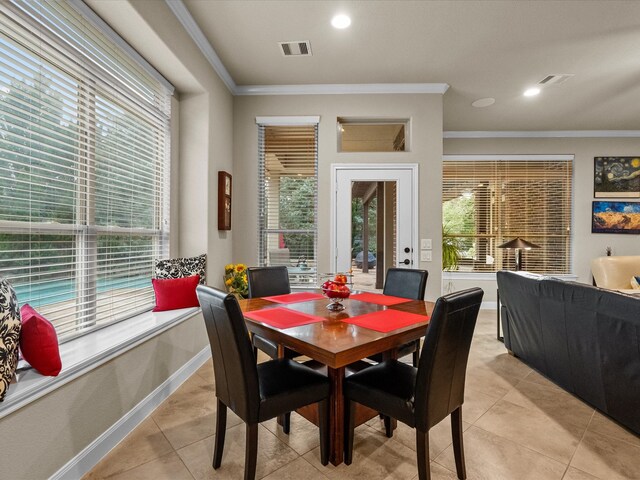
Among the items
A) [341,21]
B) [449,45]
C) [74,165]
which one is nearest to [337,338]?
[74,165]

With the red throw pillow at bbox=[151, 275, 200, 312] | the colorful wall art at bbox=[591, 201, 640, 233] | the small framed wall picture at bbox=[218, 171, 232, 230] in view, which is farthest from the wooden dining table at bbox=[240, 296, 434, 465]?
the colorful wall art at bbox=[591, 201, 640, 233]

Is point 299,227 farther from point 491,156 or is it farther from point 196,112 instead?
point 491,156

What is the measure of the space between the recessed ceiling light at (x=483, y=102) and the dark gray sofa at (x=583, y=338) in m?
2.44

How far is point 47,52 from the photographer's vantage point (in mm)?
1804

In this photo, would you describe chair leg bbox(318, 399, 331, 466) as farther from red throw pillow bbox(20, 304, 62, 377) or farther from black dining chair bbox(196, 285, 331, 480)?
red throw pillow bbox(20, 304, 62, 377)

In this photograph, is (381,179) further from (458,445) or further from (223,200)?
(458,445)

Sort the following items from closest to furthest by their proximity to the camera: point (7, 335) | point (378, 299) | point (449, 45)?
point (7, 335) → point (378, 299) → point (449, 45)

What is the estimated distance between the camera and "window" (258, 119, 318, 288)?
399 centimetres

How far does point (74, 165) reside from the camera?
6.61 ft

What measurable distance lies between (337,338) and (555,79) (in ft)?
13.2

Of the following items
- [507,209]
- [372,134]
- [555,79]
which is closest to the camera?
[555,79]

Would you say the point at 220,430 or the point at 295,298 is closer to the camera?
the point at 220,430

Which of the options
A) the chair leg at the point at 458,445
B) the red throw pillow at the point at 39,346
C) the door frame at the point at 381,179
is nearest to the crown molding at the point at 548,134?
the door frame at the point at 381,179

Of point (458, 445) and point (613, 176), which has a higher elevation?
point (613, 176)
